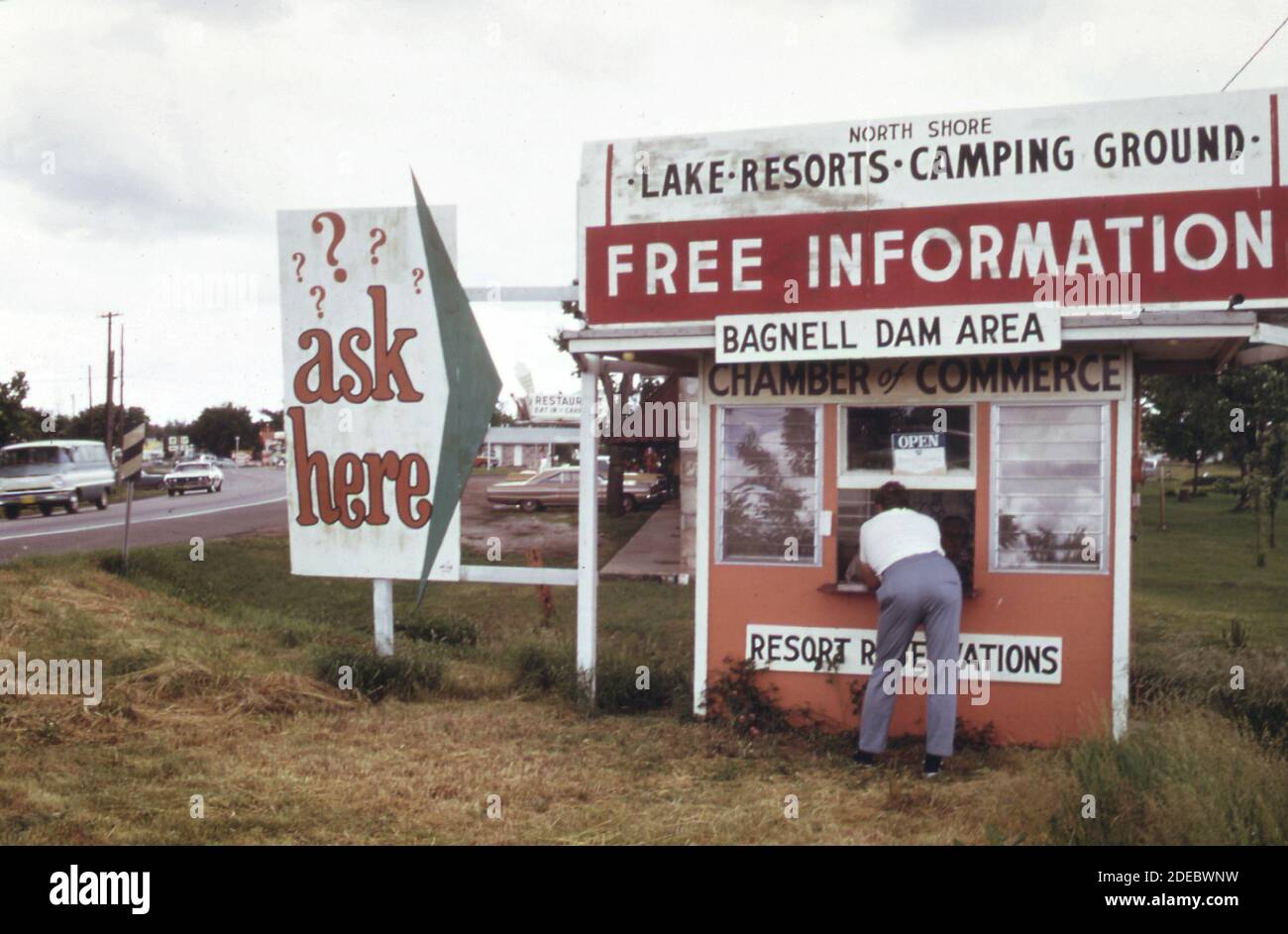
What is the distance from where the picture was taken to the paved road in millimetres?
18952

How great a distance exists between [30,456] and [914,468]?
28.7 m

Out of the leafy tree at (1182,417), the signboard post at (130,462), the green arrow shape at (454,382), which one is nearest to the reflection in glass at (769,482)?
the green arrow shape at (454,382)

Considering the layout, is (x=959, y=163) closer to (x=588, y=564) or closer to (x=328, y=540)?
(x=588, y=564)

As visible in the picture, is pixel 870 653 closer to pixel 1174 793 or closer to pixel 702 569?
pixel 702 569

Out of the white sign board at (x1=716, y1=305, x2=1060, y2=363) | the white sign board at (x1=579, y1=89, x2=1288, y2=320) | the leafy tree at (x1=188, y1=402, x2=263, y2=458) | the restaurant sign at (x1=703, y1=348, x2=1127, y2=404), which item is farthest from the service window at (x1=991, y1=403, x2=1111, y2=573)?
the leafy tree at (x1=188, y1=402, x2=263, y2=458)

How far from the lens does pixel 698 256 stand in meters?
7.96

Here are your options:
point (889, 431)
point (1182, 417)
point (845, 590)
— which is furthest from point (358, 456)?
point (1182, 417)

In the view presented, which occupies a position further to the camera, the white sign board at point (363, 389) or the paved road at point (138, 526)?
the paved road at point (138, 526)

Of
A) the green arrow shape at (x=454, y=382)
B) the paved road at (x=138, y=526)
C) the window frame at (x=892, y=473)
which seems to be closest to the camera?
the window frame at (x=892, y=473)

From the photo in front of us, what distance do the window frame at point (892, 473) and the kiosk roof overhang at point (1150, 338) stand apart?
0.85 m

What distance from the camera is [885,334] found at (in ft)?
23.8

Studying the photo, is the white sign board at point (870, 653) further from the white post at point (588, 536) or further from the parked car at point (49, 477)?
the parked car at point (49, 477)

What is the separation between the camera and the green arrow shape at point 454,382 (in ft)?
29.2

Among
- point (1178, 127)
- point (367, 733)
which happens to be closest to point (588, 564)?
point (367, 733)
